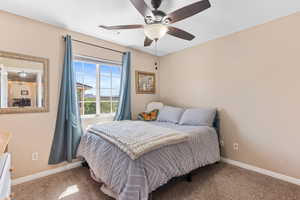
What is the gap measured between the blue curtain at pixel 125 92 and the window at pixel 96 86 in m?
0.18

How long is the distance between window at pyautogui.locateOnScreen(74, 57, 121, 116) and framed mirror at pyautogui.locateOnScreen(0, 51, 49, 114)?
57 cm

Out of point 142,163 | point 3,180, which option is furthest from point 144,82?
point 3,180

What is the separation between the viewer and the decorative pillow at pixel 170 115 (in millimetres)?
2928

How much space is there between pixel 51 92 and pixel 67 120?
1.70ft

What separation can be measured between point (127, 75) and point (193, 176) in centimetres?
229

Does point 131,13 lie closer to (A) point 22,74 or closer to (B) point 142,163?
(A) point 22,74

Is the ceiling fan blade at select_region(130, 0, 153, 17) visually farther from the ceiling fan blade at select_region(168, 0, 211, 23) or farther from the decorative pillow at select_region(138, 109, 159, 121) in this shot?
the decorative pillow at select_region(138, 109, 159, 121)

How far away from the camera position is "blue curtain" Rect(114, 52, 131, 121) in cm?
305

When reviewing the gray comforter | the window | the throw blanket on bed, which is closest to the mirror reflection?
the window

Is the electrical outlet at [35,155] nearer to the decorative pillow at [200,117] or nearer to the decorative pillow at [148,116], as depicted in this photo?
the decorative pillow at [148,116]

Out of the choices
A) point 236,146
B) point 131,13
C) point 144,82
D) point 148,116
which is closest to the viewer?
point 131,13

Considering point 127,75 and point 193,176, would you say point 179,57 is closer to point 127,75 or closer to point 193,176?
point 127,75

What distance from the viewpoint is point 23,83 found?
2047 mm

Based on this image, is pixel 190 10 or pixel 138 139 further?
pixel 138 139
